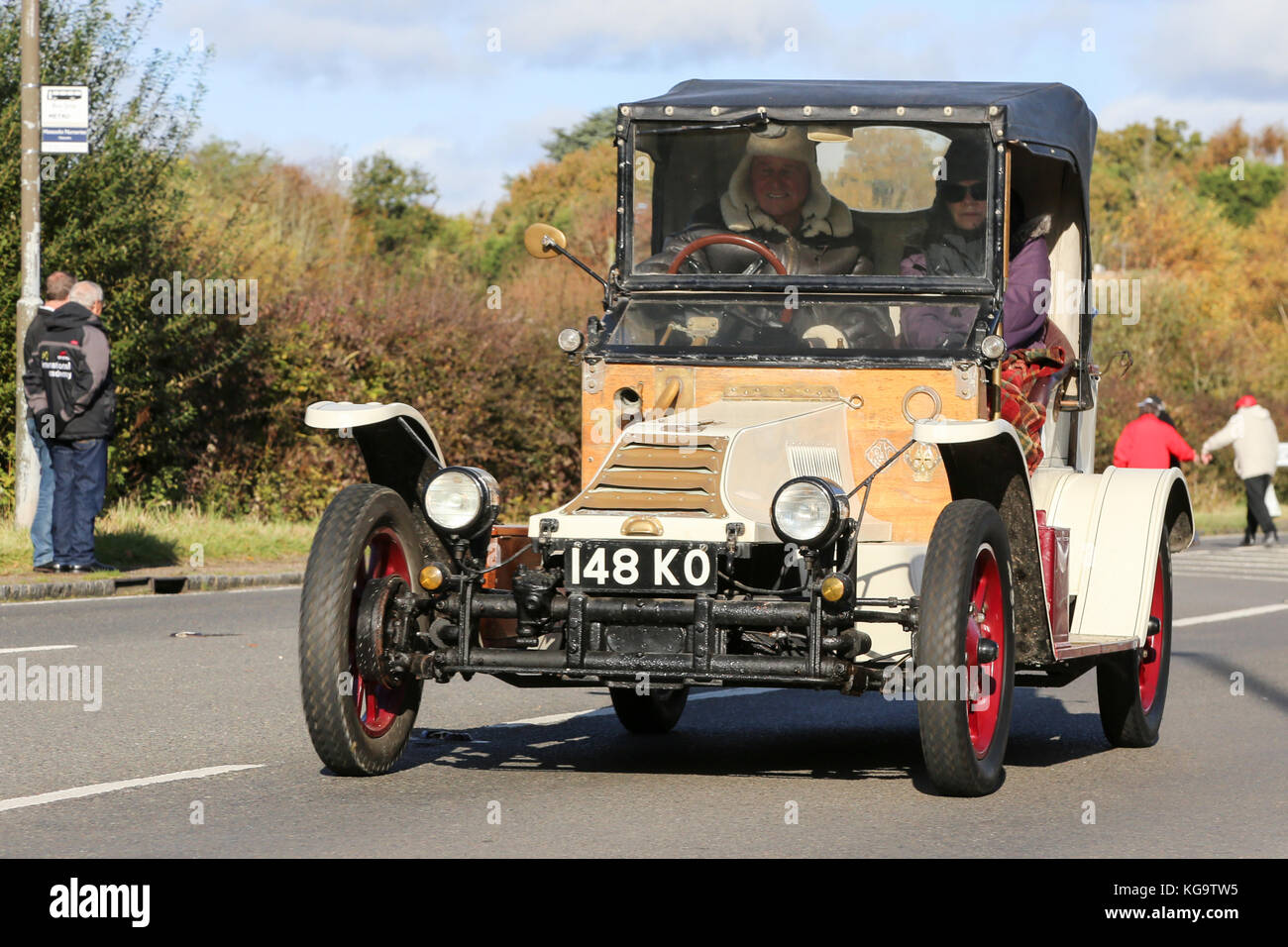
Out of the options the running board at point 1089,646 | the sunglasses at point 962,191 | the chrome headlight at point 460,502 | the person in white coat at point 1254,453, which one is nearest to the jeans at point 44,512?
the chrome headlight at point 460,502

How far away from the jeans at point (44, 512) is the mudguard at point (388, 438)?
7909mm

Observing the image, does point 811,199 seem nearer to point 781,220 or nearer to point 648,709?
point 781,220

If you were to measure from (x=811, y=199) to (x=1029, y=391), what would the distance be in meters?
1.36

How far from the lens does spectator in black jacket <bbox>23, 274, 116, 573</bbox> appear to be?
14.5 m

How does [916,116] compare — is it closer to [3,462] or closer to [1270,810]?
[1270,810]

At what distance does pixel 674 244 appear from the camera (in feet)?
29.3

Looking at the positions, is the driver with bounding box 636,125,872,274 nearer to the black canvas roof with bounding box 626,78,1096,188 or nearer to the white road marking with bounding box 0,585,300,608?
the black canvas roof with bounding box 626,78,1096,188

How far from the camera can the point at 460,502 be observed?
23.1 feet

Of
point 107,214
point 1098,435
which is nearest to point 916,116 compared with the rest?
point 107,214

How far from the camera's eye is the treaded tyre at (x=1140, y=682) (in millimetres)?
8461

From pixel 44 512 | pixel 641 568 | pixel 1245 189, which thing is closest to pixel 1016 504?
pixel 641 568

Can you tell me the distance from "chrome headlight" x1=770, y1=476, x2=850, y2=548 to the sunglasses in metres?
2.28

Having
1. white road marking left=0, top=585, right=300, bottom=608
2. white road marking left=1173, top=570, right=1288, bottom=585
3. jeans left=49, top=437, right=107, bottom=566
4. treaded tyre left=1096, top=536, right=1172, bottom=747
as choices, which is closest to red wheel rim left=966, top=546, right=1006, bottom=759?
treaded tyre left=1096, top=536, right=1172, bottom=747

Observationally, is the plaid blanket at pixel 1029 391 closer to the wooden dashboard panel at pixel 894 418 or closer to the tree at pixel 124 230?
the wooden dashboard panel at pixel 894 418
